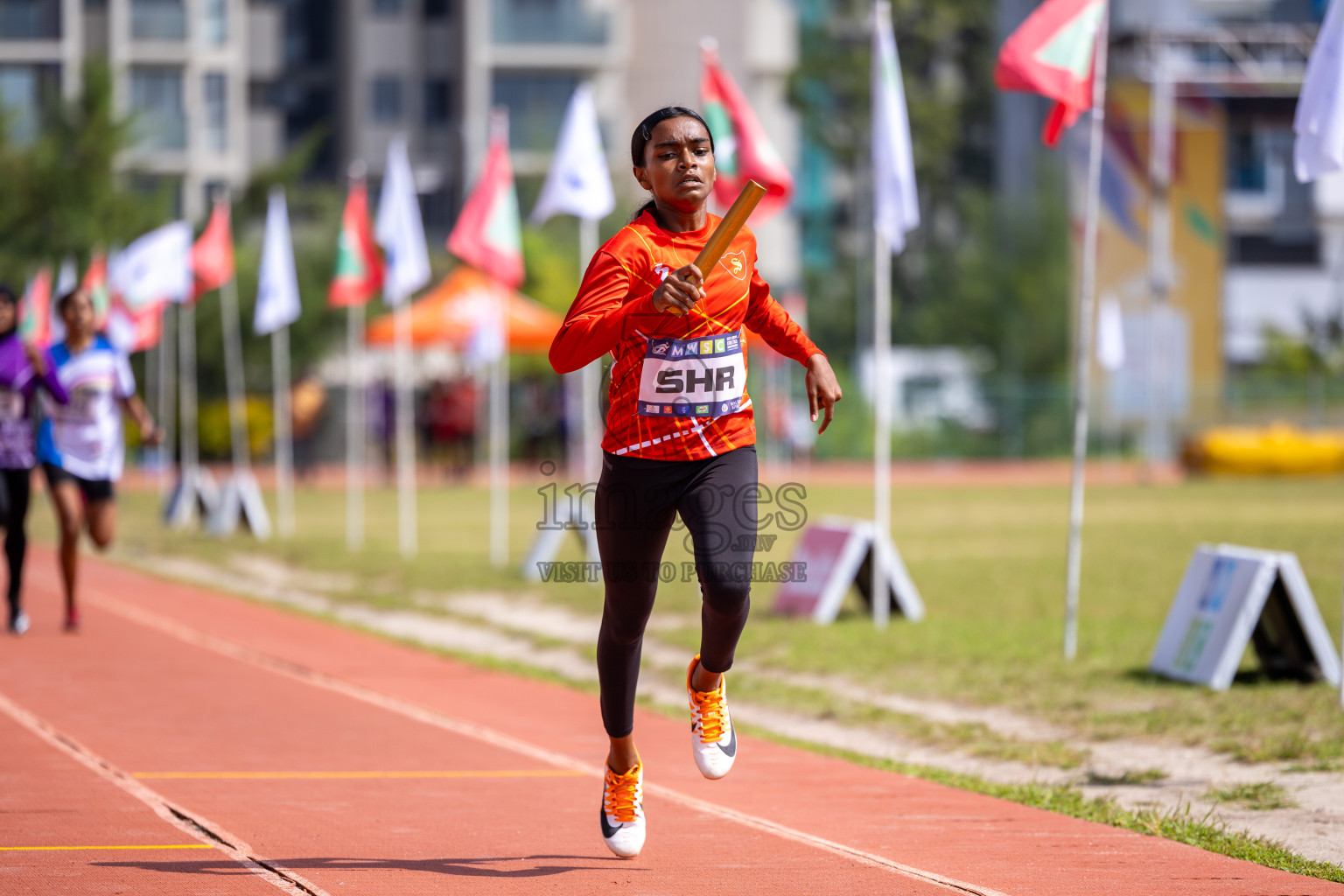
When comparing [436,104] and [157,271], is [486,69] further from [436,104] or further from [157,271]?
[157,271]

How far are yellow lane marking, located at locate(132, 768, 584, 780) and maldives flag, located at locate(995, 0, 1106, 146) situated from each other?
18.3 feet

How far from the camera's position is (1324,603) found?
13.7 meters

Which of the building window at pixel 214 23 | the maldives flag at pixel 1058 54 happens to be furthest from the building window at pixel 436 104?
the maldives flag at pixel 1058 54

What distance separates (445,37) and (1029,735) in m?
55.0

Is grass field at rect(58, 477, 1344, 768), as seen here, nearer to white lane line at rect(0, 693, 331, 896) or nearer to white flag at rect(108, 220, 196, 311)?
white flag at rect(108, 220, 196, 311)

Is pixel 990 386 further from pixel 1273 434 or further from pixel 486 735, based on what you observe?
pixel 486 735

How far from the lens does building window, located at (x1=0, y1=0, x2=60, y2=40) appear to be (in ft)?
181

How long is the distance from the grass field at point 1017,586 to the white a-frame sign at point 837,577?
0.19 m

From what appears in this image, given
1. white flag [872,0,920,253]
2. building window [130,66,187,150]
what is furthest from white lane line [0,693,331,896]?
building window [130,66,187,150]

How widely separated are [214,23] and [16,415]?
164ft

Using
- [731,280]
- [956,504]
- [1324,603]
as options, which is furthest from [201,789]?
[956,504]

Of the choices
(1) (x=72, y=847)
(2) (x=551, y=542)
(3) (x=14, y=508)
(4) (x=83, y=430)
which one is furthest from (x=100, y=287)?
(1) (x=72, y=847)

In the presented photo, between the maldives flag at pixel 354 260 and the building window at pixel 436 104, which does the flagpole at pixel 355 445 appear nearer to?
the maldives flag at pixel 354 260

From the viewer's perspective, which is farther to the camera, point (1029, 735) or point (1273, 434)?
point (1273, 434)
